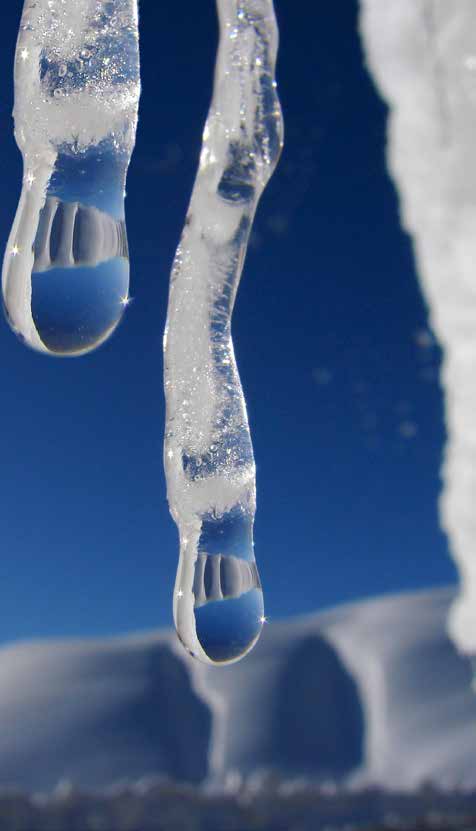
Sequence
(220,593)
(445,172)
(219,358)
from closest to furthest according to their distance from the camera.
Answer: (220,593) < (219,358) < (445,172)

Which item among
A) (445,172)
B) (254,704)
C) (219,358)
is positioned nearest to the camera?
(219,358)

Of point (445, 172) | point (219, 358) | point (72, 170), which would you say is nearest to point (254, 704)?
point (445, 172)

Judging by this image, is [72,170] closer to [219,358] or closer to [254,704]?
[219,358]

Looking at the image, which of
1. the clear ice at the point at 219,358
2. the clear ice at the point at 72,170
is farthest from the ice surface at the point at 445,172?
the clear ice at the point at 72,170

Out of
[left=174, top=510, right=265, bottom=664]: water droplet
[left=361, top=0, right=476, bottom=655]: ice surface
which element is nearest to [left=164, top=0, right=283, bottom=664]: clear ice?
[left=174, top=510, right=265, bottom=664]: water droplet

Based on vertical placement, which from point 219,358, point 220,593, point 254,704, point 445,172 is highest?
point 445,172

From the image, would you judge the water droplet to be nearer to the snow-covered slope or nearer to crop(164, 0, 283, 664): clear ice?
crop(164, 0, 283, 664): clear ice

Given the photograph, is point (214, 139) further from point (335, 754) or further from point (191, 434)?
point (335, 754)
